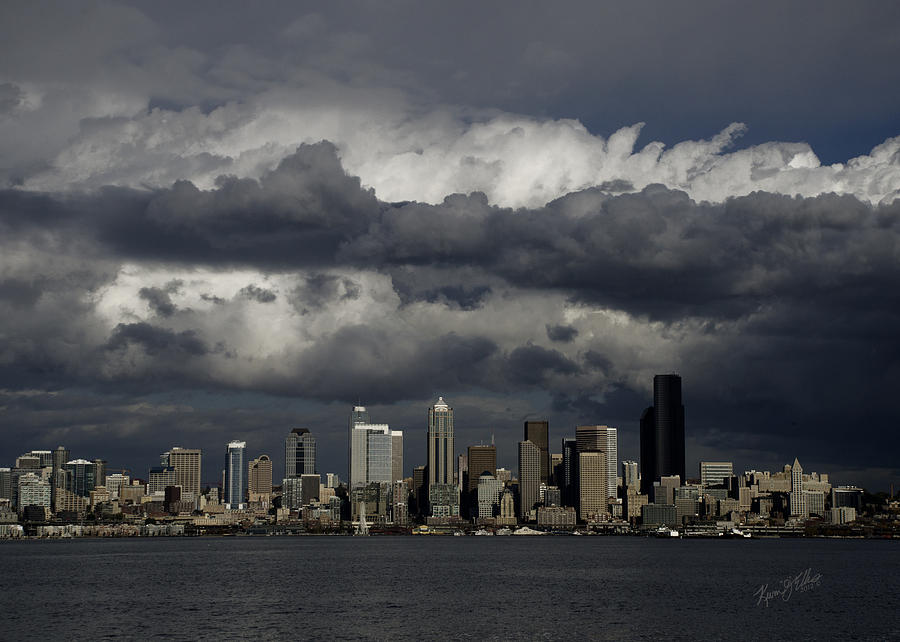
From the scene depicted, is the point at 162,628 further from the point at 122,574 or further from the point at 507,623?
the point at 122,574

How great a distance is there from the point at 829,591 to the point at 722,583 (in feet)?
68.5

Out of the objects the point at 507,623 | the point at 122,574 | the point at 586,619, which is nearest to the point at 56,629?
the point at 507,623

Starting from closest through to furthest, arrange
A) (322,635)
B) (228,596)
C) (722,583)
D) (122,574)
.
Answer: (322,635) < (228,596) < (722,583) < (122,574)

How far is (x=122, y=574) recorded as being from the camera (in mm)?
187125

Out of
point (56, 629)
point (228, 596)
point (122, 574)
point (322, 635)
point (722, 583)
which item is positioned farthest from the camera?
point (122, 574)

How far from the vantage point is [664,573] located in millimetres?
190750

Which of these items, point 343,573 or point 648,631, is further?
point 343,573

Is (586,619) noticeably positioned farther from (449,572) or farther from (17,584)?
(17,584)

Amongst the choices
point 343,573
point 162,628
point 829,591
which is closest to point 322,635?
point 162,628

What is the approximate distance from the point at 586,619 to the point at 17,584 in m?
98.1
